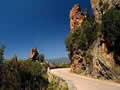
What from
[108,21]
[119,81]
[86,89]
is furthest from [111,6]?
[86,89]

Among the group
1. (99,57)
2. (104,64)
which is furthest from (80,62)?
(104,64)

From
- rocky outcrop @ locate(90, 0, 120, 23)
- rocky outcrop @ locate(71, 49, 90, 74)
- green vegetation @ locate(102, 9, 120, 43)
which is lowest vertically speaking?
rocky outcrop @ locate(71, 49, 90, 74)

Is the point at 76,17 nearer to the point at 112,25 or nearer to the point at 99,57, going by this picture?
the point at 112,25

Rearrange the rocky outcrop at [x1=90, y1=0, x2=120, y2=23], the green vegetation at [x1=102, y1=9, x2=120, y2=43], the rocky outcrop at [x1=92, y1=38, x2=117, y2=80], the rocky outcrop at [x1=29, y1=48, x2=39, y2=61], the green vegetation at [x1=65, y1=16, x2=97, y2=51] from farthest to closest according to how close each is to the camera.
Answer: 1. the rocky outcrop at [x1=29, y1=48, x2=39, y2=61]
2. the green vegetation at [x1=65, y1=16, x2=97, y2=51]
3. the rocky outcrop at [x1=90, y1=0, x2=120, y2=23]
4. the rocky outcrop at [x1=92, y1=38, x2=117, y2=80]
5. the green vegetation at [x1=102, y1=9, x2=120, y2=43]

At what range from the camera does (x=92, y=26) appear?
1347 cm

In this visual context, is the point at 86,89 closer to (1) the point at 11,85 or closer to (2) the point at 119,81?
(2) the point at 119,81

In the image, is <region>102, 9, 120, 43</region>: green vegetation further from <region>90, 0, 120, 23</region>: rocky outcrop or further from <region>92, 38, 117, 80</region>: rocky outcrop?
<region>90, 0, 120, 23</region>: rocky outcrop

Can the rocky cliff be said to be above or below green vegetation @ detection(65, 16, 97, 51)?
below

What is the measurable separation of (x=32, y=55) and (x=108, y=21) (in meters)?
39.9

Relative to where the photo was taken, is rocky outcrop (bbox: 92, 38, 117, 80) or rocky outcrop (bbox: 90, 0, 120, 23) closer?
rocky outcrop (bbox: 92, 38, 117, 80)

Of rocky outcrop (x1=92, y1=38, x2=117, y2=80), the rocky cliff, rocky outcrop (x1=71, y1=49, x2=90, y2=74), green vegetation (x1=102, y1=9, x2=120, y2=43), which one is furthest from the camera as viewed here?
rocky outcrop (x1=71, y1=49, x2=90, y2=74)

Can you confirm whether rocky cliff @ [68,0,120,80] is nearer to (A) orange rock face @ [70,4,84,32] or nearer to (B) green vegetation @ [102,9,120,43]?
(B) green vegetation @ [102,9,120,43]

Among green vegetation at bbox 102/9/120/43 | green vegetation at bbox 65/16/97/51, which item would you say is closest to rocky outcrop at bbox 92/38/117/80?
green vegetation at bbox 102/9/120/43

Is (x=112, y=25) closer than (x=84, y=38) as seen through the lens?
Yes
